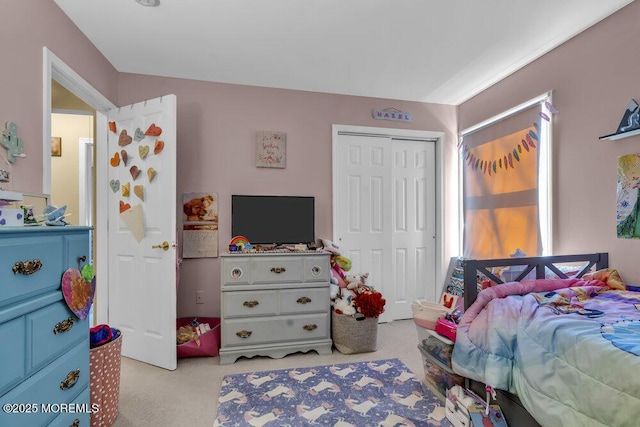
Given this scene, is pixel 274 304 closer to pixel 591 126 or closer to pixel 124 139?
pixel 124 139

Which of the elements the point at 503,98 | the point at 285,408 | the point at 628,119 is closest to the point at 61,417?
the point at 285,408

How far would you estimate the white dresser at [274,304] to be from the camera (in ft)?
8.74

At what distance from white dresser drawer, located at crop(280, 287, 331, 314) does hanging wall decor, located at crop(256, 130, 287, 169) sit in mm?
1315

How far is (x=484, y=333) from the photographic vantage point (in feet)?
5.50

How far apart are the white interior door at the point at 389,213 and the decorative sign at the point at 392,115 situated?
23cm

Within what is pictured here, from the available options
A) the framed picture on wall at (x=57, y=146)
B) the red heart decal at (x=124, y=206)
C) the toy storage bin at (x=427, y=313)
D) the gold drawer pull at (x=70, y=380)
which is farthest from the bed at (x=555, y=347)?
the framed picture on wall at (x=57, y=146)

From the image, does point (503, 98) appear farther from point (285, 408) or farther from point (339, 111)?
point (285, 408)

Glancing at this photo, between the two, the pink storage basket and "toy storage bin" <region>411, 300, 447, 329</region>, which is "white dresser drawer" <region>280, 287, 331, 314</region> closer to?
the pink storage basket

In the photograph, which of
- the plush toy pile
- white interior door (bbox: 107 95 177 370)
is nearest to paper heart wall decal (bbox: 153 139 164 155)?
white interior door (bbox: 107 95 177 370)

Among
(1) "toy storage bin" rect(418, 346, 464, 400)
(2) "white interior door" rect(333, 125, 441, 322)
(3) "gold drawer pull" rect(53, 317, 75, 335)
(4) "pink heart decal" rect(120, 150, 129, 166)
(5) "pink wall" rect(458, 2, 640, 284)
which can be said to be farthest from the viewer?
(2) "white interior door" rect(333, 125, 441, 322)

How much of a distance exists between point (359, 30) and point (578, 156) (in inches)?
75.8

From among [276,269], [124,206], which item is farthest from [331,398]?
[124,206]

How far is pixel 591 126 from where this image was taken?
7.61 ft

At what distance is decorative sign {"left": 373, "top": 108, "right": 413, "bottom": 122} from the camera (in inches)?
142
